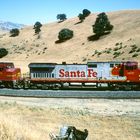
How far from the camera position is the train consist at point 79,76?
38.3 m

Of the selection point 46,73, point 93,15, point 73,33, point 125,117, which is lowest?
point 125,117

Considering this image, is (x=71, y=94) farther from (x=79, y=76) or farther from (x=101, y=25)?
(x=101, y=25)

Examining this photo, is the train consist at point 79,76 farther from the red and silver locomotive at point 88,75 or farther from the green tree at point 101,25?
the green tree at point 101,25

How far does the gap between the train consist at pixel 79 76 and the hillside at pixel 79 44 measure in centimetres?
2351

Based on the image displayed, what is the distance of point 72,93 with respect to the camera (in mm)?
37281

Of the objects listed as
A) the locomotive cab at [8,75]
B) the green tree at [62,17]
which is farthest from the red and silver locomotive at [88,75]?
the green tree at [62,17]

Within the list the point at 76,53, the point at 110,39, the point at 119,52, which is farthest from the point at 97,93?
the point at 110,39

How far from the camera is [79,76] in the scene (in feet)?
130

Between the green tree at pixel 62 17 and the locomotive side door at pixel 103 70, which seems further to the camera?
the green tree at pixel 62 17

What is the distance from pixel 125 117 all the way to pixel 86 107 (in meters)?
4.92

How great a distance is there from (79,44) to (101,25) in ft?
25.2

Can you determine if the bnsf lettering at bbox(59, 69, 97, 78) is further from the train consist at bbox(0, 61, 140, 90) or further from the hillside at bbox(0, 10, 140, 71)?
the hillside at bbox(0, 10, 140, 71)

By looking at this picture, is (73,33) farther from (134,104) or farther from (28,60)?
(134,104)

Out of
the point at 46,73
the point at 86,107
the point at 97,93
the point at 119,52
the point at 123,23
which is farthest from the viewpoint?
the point at 123,23
